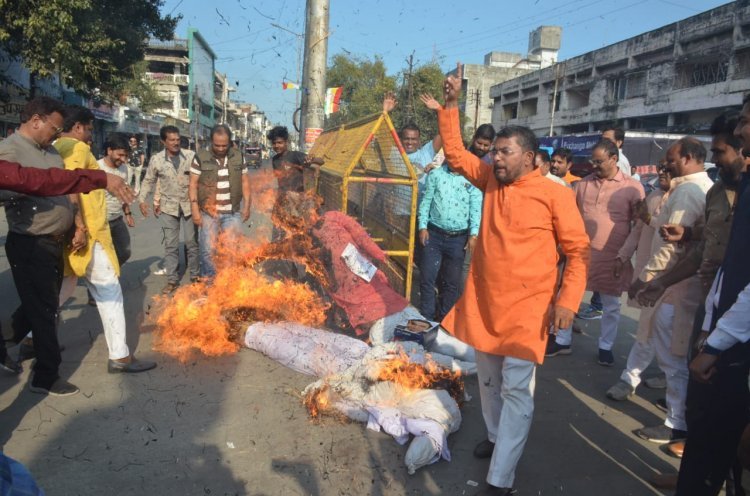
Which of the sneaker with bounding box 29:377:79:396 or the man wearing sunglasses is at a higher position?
the man wearing sunglasses

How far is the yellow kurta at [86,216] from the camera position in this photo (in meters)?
3.82

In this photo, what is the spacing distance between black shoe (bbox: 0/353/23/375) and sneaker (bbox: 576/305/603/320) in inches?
232

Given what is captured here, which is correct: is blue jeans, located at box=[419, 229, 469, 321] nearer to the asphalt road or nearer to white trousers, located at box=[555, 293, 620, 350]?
white trousers, located at box=[555, 293, 620, 350]

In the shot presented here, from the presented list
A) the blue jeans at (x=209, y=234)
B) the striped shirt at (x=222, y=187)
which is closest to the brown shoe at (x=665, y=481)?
the blue jeans at (x=209, y=234)

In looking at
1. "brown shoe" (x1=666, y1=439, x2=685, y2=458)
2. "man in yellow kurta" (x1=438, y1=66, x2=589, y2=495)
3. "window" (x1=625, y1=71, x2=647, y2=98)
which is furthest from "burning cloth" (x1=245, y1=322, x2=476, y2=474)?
"window" (x1=625, y1=71, x2=647, y2=98)

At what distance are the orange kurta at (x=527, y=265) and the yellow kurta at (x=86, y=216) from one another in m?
2.99

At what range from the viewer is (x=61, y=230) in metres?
3.54

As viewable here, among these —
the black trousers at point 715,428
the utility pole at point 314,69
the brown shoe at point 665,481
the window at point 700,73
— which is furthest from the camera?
the window at point 700,73

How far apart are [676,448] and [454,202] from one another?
2.85 metres

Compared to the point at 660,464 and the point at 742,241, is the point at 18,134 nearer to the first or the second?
the point at 742,241

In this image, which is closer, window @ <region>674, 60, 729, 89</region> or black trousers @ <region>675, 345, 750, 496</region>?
black trousers @ <region>675, 345, 750, 496</region>

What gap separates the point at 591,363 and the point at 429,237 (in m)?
2.05

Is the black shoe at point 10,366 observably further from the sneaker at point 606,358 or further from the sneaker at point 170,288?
the sneaker at point 606,358

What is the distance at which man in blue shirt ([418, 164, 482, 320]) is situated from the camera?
203 inches
